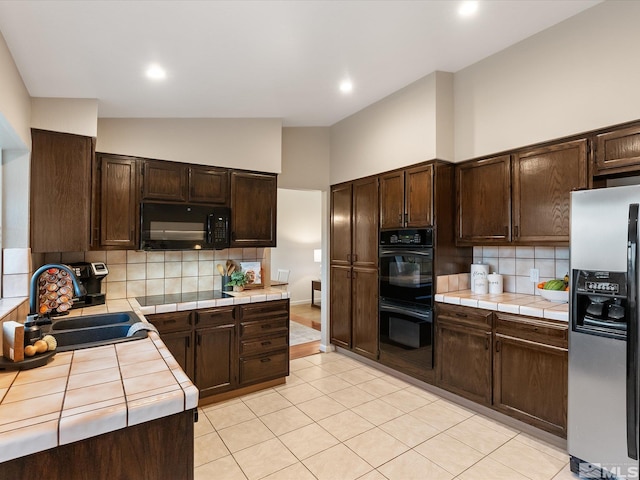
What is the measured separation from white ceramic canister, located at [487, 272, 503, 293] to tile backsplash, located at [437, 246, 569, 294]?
19cm

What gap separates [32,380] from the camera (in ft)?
4.16

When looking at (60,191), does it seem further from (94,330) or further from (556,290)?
(556,290)

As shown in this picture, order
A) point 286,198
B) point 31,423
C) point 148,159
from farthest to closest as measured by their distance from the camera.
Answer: point 286,198, point 148,159, point 31,423

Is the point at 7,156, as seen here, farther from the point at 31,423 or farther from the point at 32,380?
the point at 31,423

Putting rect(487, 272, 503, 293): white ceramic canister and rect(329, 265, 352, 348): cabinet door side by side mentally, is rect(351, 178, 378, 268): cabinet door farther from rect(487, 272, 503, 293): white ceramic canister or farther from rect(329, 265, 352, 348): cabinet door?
rect(487, 272, 503, 293): white ceramic canister

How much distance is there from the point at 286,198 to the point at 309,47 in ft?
17.0

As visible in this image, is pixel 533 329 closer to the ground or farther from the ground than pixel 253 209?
closer to the ground

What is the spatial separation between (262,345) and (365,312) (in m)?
1.23

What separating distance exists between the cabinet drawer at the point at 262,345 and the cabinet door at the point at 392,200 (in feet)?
5.14

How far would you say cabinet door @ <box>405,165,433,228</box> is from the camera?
3.18 m

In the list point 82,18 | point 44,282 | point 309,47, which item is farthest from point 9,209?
point 309,47

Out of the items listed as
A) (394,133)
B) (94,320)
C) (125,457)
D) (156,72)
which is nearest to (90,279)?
(94,320)

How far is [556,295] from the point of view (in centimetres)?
263

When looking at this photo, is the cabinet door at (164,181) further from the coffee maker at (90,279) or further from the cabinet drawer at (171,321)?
the cabinet drawer at (171,321)
